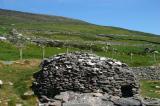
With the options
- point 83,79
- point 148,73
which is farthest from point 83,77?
point 148,73

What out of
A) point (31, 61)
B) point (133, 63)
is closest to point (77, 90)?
point (31, 61)

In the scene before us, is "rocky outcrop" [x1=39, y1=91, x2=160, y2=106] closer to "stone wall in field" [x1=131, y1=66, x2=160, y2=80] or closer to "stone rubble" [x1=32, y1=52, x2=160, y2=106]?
"stone rubble" [x1=32, y1=52, x2=160, y2=106]

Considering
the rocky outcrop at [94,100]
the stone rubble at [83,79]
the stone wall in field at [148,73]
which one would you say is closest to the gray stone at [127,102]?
the rocky outcrop at [94,100]

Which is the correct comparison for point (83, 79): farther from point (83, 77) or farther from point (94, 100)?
point (94, 100)

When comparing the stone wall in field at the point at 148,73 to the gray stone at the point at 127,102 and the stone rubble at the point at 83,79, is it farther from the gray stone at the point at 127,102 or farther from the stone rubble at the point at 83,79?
the gray stone at the point at 127,102

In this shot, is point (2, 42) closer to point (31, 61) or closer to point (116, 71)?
point (31, 61)

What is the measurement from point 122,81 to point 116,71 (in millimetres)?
829

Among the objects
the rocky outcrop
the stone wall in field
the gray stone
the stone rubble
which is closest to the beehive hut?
the stone rubble

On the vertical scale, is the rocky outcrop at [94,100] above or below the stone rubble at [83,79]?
below

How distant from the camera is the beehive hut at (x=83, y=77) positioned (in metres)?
33.1

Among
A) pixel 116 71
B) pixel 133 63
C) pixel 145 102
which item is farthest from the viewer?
pixel 133 63

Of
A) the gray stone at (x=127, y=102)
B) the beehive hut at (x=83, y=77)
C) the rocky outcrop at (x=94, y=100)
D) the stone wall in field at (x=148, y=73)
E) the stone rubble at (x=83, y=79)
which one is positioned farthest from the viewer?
the stone wall in field at (x=148, y=73)

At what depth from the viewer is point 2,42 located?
68.2 metres

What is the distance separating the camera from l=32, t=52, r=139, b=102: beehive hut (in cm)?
3312
